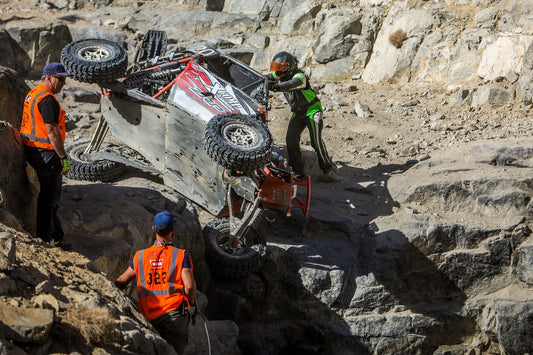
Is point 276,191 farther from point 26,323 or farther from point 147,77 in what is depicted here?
point 26,323

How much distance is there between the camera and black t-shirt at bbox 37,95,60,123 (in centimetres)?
616

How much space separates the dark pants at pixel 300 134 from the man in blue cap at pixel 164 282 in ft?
18.0

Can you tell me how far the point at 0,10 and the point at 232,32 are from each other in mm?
7276

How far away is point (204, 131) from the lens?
780 centimetres

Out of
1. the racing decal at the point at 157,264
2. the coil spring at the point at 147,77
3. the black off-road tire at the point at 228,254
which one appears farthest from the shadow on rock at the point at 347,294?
the racing decal at the point at 157,264

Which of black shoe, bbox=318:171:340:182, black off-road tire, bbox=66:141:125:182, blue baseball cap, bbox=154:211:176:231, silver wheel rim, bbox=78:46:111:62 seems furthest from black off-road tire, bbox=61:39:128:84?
blue baseball cap, bbox=154:211:176:231

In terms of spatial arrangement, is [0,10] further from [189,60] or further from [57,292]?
[57,292]

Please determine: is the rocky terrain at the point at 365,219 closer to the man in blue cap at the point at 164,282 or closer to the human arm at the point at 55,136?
the man in blue cap at the point at 164,282

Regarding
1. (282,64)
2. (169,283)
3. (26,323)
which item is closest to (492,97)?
(282,64)

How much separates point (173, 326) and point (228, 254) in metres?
3.64

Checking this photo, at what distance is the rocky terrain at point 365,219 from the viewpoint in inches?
201

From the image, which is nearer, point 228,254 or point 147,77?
point 228,254

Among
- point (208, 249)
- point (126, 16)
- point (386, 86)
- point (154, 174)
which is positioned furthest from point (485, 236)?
point (126, 16)

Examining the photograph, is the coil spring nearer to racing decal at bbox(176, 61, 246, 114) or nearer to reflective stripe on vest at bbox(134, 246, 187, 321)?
racing decal at bbox(176, 61, 246, 114)
